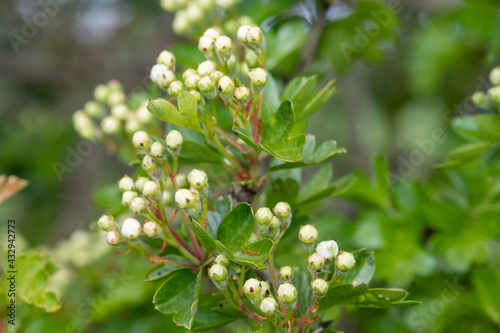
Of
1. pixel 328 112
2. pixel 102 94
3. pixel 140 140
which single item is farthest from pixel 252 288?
pixel 328 112

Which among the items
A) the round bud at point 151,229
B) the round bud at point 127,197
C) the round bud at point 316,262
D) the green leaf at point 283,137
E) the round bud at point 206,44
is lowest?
the round bud at point 316,262

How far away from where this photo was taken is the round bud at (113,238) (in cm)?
111

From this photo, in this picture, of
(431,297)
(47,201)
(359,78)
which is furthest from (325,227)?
(47,201)

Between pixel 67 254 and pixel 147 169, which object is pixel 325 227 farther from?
pixel 67 254

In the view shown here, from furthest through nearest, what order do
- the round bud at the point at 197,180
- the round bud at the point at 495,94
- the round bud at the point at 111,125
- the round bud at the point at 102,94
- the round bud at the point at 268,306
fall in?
the round bud at the point at 102,94, the round bud at the point at 111,125, the round bud at the point at 495,94, the round bud at the point at 197,180, the round bud at the point at 268,306

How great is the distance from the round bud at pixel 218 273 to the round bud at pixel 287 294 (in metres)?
0.11

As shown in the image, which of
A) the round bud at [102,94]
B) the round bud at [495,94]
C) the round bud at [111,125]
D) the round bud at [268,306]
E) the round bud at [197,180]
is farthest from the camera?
the round bud at [102,94]

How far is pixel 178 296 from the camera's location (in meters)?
1.14

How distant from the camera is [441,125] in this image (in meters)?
3.52

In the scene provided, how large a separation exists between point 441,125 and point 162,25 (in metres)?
1.96

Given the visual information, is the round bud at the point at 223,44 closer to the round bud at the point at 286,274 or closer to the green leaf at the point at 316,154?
the green leaf at the point at 316,154

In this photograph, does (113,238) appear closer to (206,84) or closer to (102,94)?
(206,84)

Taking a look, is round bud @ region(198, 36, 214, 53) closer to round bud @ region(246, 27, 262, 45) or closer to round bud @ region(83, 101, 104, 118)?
round bud @ region(246, 27, 262, 45)

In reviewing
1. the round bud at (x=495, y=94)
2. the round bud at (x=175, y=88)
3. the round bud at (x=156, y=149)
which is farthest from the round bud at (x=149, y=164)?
the round bud at (x=495, y=94)
